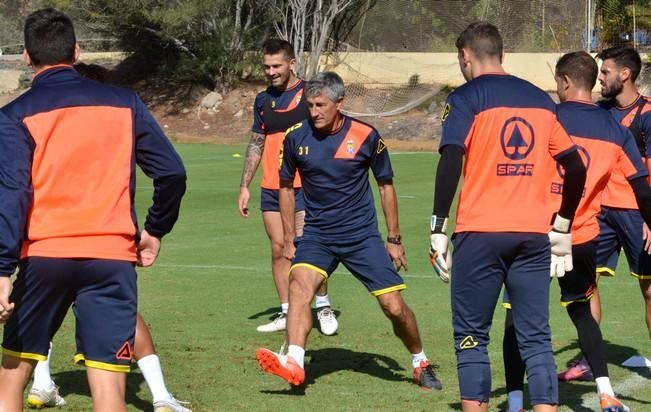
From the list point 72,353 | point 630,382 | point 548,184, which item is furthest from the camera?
point 72,353

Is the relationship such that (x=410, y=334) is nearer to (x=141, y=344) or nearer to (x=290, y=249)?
(x=290, y=249)

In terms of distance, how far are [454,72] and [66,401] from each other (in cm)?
3308

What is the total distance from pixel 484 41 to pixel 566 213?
104 centimetres

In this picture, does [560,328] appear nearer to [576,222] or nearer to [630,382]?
[630,382]

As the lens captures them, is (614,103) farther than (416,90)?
No

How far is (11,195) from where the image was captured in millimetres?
4871

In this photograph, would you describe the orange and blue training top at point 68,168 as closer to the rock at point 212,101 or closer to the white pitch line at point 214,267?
the white pitch line at point 214,267

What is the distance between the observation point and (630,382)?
26.4ft

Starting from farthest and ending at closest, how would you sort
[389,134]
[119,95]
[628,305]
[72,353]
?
1. [389,134]
2. [628,305]
3. [72,353]
4. [119,95]

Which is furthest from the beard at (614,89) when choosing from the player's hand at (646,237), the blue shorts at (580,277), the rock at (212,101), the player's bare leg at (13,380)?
the rock at (212,101)

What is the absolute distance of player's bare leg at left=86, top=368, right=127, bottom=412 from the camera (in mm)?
5043

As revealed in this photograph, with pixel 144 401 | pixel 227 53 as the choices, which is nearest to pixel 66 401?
pixel 144 401

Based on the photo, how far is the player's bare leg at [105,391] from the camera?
16.5 feet

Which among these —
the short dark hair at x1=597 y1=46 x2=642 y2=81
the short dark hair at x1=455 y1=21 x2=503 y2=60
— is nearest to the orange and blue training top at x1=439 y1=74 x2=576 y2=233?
the short dark hair at x1=455 y1=21 x2=503 y2=60
